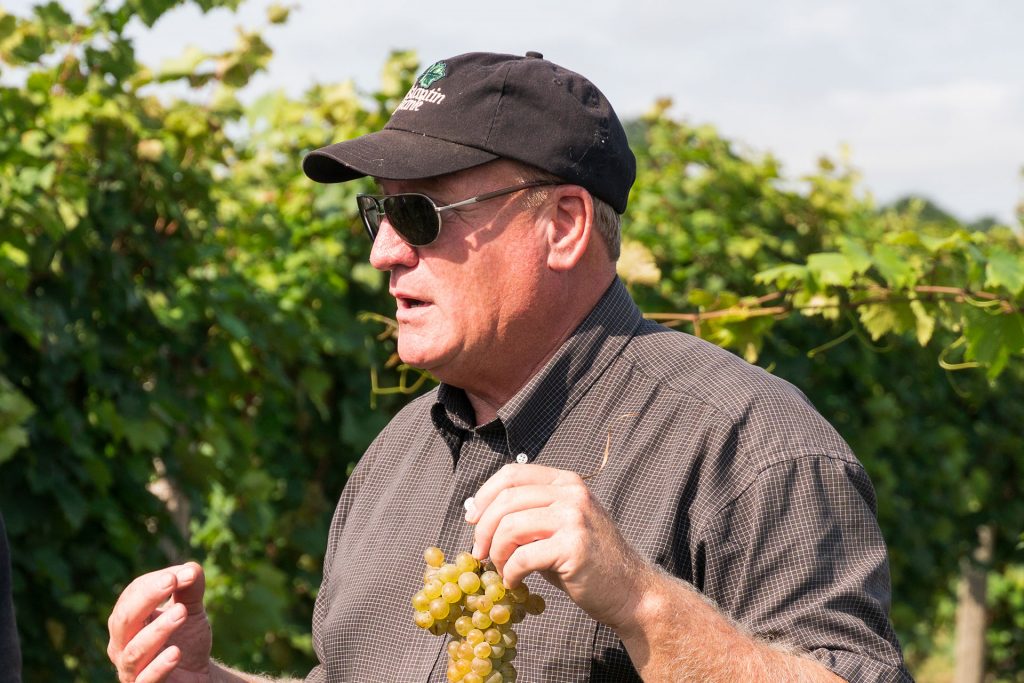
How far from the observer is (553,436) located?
7.18ft

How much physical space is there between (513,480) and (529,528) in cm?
7

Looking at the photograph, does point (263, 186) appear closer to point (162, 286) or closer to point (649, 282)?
point (162, 286)

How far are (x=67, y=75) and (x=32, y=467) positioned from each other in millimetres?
1243

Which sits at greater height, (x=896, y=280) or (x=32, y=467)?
(x=896, y=280)

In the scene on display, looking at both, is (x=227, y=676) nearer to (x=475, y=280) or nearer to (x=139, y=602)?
(x=139, y=602)

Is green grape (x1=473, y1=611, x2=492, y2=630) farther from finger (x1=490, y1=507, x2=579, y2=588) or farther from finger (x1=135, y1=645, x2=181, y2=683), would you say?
finger (x1=135, y1=645, x2=181, y2=683)

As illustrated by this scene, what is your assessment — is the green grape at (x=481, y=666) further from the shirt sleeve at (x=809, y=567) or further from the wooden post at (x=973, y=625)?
the wooden post at (x=973, y=625)

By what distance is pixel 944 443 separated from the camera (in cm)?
845

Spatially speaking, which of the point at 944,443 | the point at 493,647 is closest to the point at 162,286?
the point at 493,647

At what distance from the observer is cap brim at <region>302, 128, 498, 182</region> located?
7.20ft

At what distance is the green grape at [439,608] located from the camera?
1.73m

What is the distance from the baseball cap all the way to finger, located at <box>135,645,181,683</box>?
0.81 meters

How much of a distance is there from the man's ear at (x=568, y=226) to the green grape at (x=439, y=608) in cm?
71

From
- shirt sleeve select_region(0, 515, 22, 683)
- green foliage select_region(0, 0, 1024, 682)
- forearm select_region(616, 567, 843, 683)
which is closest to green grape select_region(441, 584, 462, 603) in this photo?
forearm select_region(616, 567, 843, 683)
